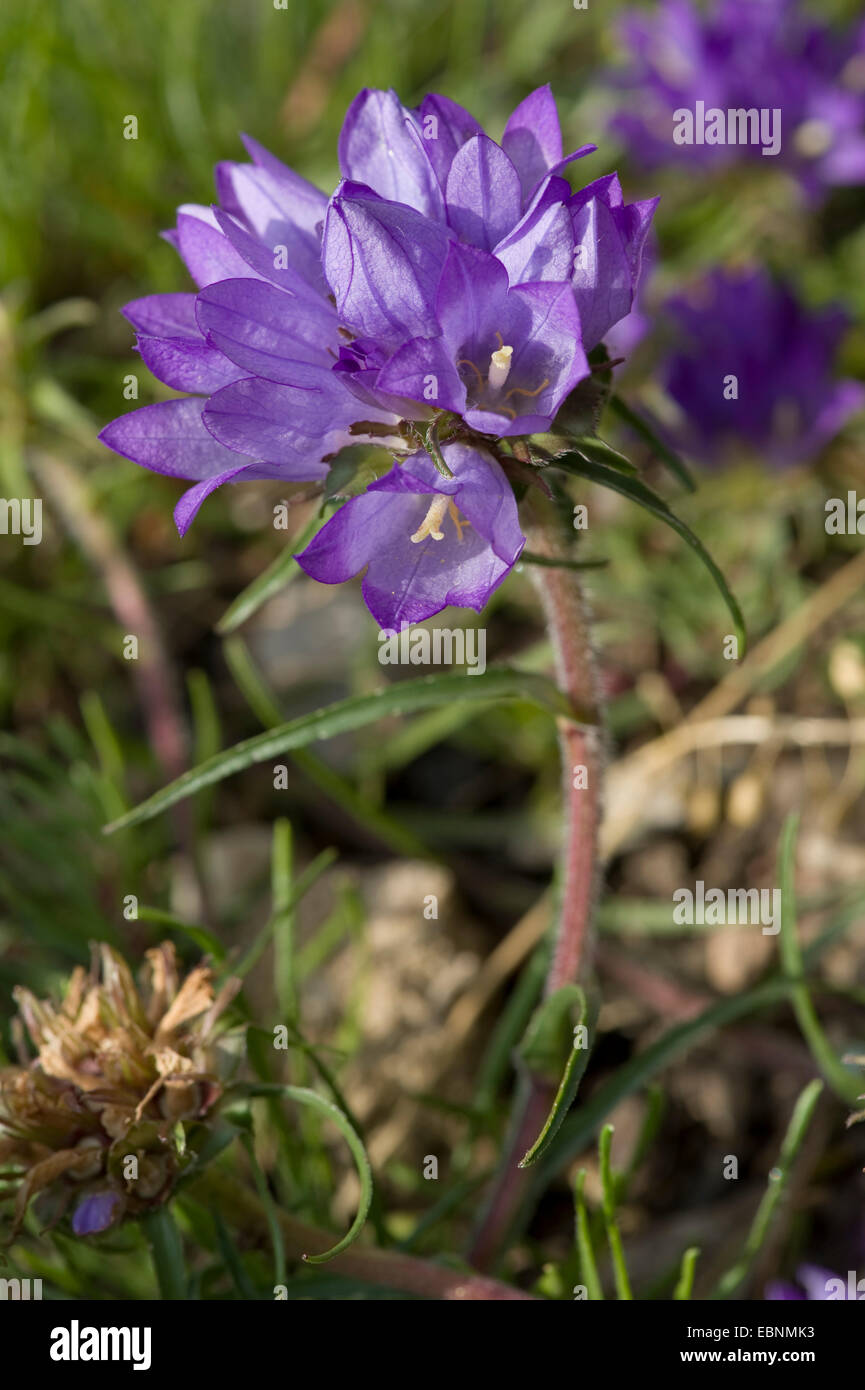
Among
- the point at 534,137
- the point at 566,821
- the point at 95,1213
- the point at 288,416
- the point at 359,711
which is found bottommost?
the point at 95,1213

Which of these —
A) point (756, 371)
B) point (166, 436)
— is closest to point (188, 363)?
point (166, 436)

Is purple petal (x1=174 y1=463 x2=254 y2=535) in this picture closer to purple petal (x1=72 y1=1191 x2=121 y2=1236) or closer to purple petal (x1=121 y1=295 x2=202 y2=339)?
purple petal (x1=121 y1=295 x2=202 y2=339)

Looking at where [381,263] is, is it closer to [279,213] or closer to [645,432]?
[279,213]

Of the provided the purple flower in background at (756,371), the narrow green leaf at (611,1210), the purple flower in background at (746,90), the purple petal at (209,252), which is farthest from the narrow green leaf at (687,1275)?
the purple flower in background at (746,90)

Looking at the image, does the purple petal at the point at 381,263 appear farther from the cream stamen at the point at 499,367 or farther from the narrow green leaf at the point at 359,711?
the narrow green leaf at the point at 359,711

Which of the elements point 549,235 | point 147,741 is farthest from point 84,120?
point 549,235
